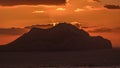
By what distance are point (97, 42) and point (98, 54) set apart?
1169 cm

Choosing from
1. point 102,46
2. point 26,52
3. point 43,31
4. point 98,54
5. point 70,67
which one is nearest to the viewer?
point 70,67

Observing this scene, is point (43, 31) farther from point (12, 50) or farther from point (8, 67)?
point (8, 67)

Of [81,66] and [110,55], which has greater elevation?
[81,66]

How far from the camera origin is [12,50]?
15112 centimetres

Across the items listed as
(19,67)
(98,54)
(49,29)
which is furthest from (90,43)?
(19,67)

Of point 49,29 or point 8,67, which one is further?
point 49,29

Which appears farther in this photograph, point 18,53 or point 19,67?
point 18,53

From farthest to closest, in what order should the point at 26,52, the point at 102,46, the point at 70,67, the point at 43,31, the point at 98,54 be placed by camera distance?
the point at 43,31 < the point at 26,52 < the point at 102,46 < the point at 98,54 < the point at 70,67

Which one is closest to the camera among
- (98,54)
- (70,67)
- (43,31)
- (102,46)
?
(70,67)

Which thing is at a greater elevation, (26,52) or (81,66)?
(81,66)

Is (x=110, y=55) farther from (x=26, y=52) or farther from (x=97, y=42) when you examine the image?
(x=26, y=52)

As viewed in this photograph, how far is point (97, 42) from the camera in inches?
5807

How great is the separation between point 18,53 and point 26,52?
1124 centimetres

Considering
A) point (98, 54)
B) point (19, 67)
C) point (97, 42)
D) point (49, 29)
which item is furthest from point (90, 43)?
point (19, 67)
